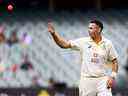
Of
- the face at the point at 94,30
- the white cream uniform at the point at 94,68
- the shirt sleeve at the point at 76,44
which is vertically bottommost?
the white cream uniform at the point at 94,68

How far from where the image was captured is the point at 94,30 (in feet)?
27.0

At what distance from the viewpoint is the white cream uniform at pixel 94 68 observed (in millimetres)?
8227

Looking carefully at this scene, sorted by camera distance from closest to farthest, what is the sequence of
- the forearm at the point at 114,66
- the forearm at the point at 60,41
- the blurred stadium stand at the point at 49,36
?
the forearm at the point at 60,41 < the forearm at the point at 114,66 < the blurred stadium stand at the point at 49,36

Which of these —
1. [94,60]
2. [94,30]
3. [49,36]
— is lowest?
[94,60]

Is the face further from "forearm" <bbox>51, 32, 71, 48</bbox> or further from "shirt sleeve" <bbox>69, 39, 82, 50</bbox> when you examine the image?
"forearm" <bbox>51, 32, 71, 48</bbox>

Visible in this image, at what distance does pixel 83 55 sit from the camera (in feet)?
27.4

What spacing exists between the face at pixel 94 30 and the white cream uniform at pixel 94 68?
142 mm

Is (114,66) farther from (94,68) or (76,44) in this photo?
(76,44)

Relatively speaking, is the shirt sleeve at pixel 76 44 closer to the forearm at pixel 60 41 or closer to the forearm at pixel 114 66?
the forearm at pixel 60 41

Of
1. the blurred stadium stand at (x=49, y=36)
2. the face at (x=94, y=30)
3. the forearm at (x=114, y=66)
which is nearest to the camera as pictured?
the face at (x=94, y=30)

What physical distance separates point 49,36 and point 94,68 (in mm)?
9421

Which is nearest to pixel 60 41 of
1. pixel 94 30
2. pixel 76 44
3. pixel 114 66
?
pixel 76 44

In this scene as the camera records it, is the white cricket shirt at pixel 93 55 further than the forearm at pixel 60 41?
Yes

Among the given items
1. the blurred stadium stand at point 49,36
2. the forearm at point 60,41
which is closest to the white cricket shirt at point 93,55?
the forearm at point 60,41
